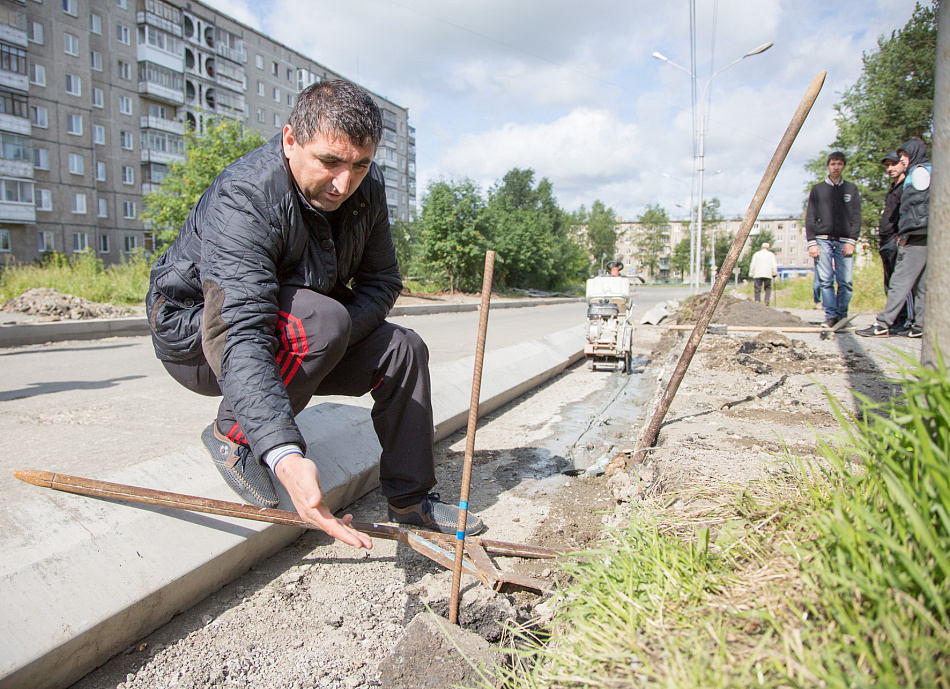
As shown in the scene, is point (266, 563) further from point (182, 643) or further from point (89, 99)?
point (89, 99)

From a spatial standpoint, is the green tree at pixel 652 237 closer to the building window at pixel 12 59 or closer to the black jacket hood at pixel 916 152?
the building window at pixel 12 59

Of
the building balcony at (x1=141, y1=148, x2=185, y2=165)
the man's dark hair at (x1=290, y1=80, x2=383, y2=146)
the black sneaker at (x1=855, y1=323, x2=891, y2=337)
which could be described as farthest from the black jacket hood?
the building balcony at (x1=141, y1=148, x2=185, y2=165)

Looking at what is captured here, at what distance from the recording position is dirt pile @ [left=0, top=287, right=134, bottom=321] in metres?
10.1

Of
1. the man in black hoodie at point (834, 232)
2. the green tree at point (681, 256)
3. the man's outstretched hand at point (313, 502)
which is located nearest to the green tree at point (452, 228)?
the man in black hoodie at point (834, 232)

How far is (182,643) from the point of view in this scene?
1822 mm

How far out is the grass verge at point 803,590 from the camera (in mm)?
1032

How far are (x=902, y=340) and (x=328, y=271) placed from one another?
7182 millimetres

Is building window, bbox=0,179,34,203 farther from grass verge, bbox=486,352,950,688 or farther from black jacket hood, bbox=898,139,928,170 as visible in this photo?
grass verge, bbox=486,352,950,688

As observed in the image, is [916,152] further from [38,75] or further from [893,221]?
[38,75]

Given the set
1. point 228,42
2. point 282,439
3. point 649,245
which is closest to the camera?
point 282,439

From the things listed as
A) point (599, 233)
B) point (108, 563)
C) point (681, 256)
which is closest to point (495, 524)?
point (108, 563)

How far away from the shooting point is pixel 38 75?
36.2 meters

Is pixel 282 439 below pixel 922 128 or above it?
below

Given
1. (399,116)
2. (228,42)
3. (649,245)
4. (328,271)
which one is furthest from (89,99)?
(649,245)
